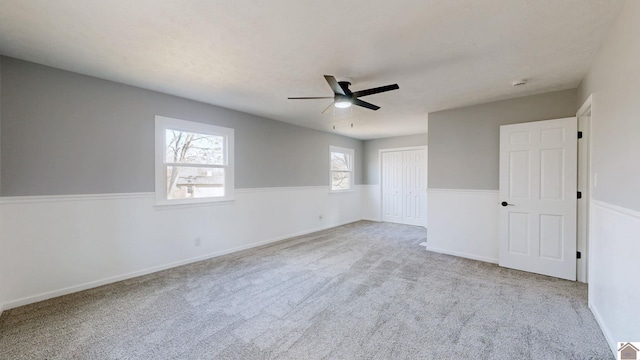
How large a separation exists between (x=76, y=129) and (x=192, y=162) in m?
1.34

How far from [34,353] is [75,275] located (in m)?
1.20

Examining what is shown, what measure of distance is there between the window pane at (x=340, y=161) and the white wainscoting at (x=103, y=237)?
8.18 ft

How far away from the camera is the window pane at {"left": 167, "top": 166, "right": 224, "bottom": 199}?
3709 millimetres

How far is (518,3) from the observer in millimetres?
1732

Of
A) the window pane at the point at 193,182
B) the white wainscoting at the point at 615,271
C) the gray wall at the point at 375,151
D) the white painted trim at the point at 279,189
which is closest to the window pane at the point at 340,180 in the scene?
the white painted trim at the point at 279,189

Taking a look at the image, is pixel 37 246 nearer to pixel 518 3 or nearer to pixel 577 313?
pixel 518 3

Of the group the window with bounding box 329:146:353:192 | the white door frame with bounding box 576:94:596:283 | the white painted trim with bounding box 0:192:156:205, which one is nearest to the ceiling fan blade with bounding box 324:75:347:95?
the white painted trim with bounding box 0:192:156:205

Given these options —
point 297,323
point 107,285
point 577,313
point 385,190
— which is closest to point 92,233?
point 107,285

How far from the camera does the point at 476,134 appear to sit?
13.1ft

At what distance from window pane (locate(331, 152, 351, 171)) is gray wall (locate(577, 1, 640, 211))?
4.86 m

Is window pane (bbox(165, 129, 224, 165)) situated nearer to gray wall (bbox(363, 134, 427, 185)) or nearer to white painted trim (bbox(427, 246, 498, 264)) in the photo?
white painted trim (bbox(427, 246, 498, 264))

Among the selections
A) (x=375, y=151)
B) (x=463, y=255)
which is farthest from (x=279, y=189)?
(x=463, y=255)

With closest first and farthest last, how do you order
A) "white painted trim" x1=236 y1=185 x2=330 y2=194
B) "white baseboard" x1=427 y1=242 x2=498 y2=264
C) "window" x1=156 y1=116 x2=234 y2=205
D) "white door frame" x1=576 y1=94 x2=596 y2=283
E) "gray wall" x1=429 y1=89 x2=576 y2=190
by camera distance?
"white door frame" x1=576 y1=94 x2=596 y2=283, "gray wall" x1=429 y1=89 x2=576 y2=190, "window" x1=156 y1=116 x2=234 y2=205, "white baseboard" x1=427 y1=242 x2=498 y2=264, "white painted trim" x1=236 y1=185 x2=330 y2=194

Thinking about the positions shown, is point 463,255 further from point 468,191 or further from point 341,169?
point 341,169
